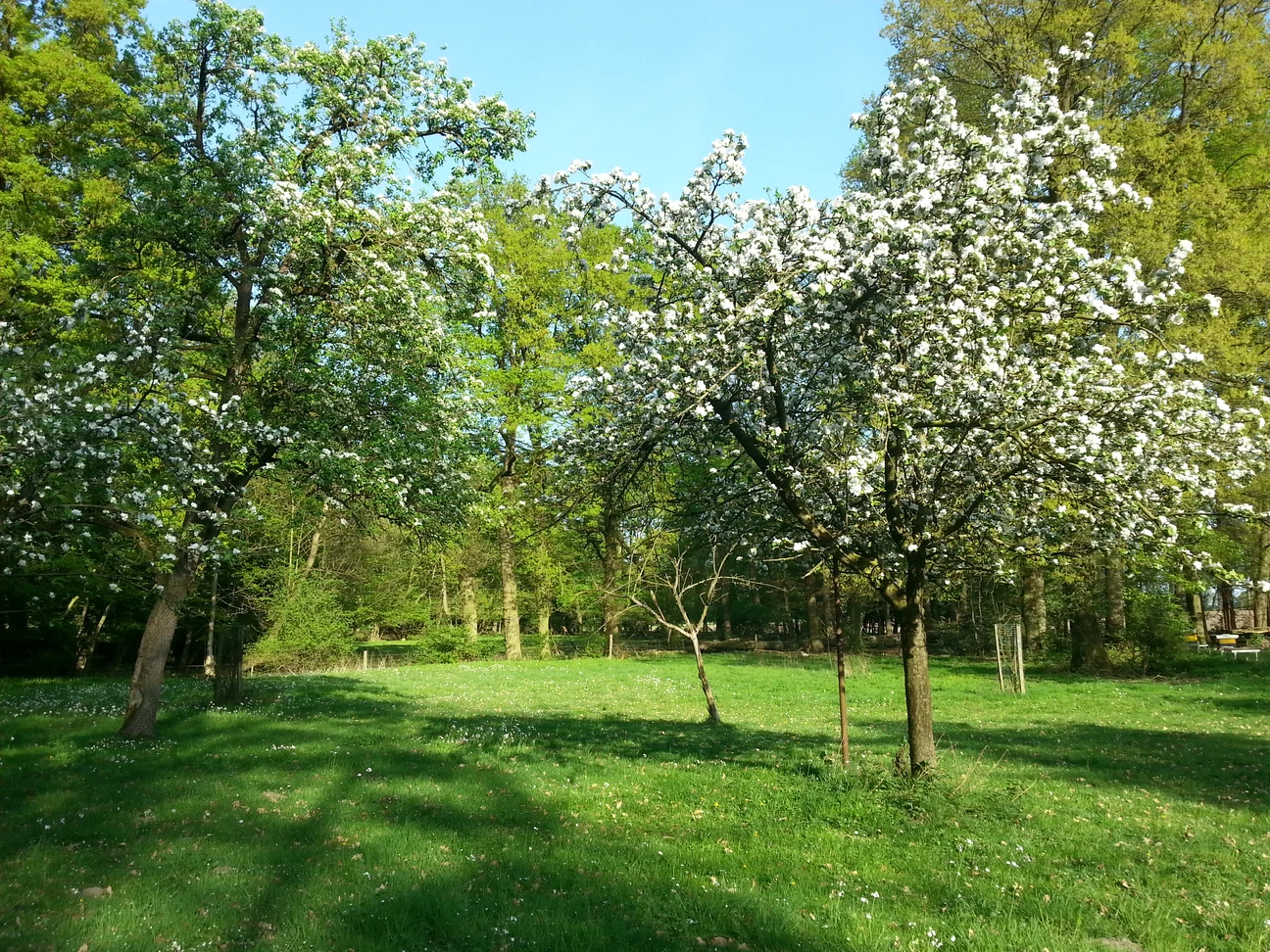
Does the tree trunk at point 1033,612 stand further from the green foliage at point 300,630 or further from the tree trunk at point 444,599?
the tree trunk at point 444,599

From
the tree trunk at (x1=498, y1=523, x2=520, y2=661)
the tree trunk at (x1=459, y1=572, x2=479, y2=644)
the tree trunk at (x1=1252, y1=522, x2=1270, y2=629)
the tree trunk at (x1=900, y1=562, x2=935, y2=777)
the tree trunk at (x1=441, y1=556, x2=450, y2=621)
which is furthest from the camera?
the tree trunk at (x1=441, y1=556, x2=450, y2=621)

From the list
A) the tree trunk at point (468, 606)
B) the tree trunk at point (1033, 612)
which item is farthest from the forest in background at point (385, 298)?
the tree trunk at point (468, 606)

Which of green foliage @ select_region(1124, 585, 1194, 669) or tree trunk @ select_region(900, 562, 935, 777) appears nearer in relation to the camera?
tree trunk @ select_region(900, 562, 935, 777)

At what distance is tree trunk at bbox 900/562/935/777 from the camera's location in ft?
34.2

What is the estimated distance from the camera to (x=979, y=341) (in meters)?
8.83

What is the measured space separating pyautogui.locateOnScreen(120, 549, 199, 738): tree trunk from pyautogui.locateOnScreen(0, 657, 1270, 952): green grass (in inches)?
28.2

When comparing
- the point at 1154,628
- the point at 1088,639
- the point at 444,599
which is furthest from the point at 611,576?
the point at 444,599

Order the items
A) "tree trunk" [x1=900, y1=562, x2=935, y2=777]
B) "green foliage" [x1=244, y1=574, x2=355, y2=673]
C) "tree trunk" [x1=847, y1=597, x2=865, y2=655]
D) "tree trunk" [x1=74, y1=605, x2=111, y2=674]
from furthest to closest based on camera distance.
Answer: "tree trunk" [x1=847, y1=597, x2=865, y2=655]
"tree trunk" [x1=74, y1=605, x2=111, y2=674]
"green foliage" [x1=244, y1=574, x2=355, y2=673]
"tree trunk" [x1=900, y1=562, x2=935, y2=777]

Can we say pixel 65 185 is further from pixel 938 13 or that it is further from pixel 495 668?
pixel 938 13

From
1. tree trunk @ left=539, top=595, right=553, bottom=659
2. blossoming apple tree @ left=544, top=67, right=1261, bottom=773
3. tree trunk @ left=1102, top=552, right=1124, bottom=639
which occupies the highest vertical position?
blossoming apple tree @ left=544, top=67, right=1261, bottom=773

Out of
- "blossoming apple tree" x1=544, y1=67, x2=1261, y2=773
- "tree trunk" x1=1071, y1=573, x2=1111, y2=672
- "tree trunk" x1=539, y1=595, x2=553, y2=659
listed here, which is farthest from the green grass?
"tree trunk" x1=539, y1=595, x2=553, y2=659

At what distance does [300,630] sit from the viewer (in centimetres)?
3216

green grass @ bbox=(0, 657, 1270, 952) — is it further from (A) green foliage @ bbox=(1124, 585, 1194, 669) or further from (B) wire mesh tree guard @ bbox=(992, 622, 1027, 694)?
(A) green foliage @ bbox=(1124, 585, 1194, 669)

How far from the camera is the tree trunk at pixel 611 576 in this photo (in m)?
14.8
